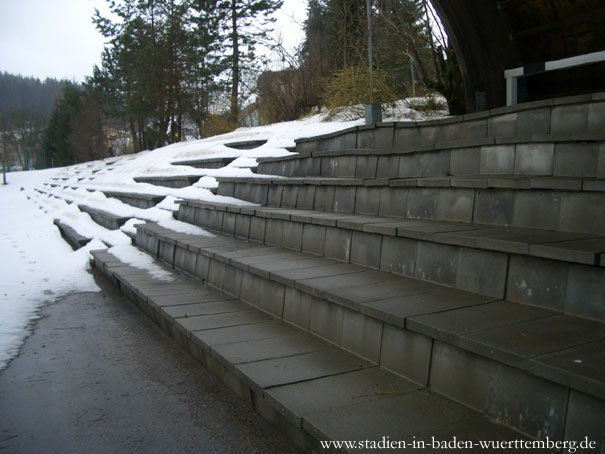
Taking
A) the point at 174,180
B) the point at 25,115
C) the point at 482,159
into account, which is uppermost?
the point at 25,115

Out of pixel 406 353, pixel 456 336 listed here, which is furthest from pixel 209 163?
pixel 456 336

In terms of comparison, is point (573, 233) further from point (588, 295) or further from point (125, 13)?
point (125, 13)

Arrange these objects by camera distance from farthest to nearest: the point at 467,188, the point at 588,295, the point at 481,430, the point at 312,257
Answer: the point at 312,257
the point at 467,188
the point at 588,295
the point at 481,430

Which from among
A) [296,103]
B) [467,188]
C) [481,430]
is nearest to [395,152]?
[467,188]

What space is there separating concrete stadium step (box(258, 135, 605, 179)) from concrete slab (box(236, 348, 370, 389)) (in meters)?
1.73

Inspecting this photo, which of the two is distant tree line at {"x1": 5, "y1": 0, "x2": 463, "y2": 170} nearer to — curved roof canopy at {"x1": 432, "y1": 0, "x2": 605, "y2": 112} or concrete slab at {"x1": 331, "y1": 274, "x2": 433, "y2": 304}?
curved roof canopy at {"x1": 432, "y1": 0, "x2": 605, "y2": 112}

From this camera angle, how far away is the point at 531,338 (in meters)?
1.64

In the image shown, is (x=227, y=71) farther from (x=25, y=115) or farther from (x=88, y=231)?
(x=25, y=115)

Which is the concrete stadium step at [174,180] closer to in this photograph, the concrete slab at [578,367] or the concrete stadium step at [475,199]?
the concrete stadium step at [475,199]

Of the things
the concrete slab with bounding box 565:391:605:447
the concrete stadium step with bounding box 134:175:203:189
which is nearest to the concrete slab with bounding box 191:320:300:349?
the concrete slab with bounding box 565:391:605:447

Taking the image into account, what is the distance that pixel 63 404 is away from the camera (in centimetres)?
237

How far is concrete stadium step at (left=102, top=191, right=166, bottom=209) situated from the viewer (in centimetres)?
727

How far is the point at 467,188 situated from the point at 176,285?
243 centimetres

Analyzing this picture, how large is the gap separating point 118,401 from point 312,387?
1058mm
